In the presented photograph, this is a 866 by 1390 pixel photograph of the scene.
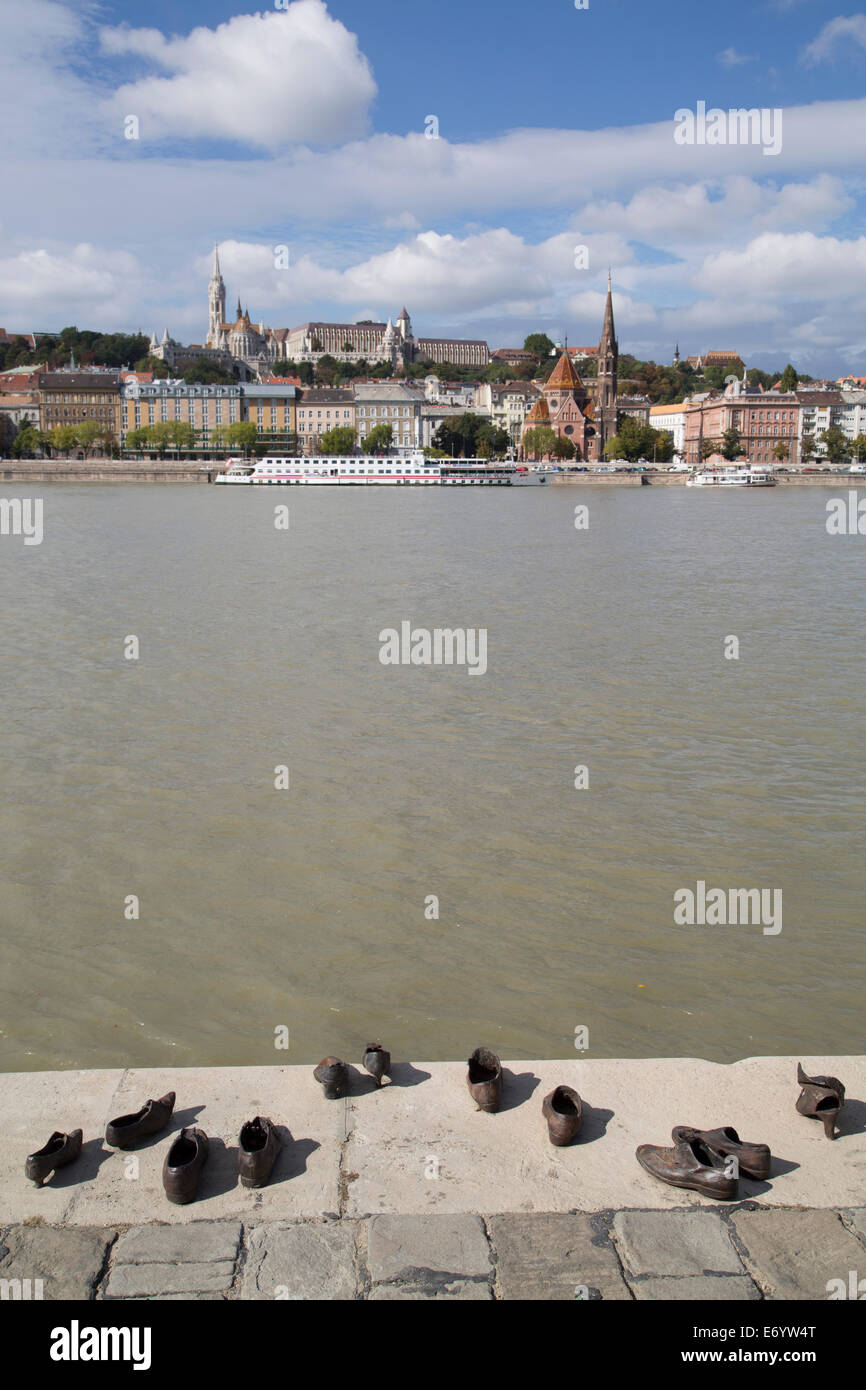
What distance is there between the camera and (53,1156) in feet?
8.66

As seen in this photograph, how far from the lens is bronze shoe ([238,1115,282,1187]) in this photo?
2596 millimetres

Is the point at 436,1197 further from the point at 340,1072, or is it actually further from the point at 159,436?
the point at 159,436

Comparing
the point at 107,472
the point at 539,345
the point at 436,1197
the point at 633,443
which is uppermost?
the point at 539,345

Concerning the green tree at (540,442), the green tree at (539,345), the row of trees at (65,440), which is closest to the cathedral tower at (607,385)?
the green tree at (540,442)

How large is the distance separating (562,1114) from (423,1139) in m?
0.37

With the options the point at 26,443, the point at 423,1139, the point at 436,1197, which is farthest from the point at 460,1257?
the point at 26,443

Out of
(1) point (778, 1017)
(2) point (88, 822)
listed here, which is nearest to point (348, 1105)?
(1) point (778, 1017)

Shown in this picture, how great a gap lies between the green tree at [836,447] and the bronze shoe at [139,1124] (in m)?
99.4

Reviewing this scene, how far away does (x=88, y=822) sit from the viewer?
5855 mm

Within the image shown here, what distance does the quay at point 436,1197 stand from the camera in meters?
2.31

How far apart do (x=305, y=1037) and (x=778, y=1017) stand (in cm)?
171

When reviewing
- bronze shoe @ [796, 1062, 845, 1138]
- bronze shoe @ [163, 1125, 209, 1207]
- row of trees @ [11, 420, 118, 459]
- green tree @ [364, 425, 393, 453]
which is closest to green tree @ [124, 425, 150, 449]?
row of trees @ [11, 420, 118, 459]
